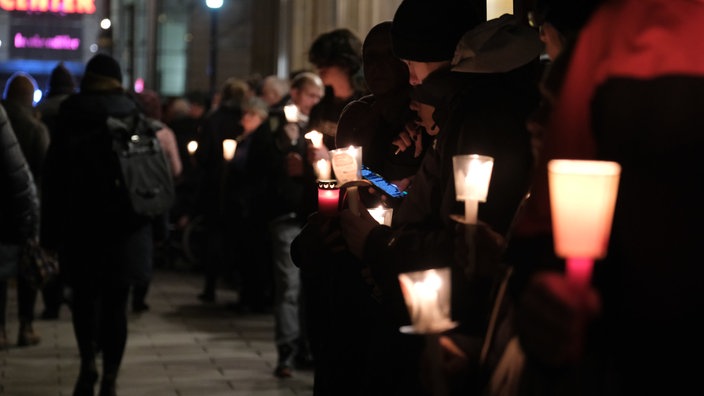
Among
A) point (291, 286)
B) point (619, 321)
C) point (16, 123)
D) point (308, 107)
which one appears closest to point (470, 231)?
point (619, 321)

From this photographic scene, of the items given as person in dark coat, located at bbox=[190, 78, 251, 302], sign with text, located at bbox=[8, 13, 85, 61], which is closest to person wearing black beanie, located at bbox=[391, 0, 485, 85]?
person in dark coat, located at bbox=[190, 78, 251, 302]

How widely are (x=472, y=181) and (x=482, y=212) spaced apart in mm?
456

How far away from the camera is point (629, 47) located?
2.64 m

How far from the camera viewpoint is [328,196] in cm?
504

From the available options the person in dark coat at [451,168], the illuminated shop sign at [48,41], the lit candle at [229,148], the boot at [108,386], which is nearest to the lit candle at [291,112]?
the boot at [108,386]

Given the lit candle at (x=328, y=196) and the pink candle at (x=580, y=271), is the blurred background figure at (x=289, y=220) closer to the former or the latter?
the lit candle at (x=328, y=196)

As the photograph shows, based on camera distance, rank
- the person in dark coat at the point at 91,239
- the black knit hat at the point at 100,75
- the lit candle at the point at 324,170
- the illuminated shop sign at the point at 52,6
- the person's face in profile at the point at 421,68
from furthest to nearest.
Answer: the illuminated shop sign at the point at 52,6
the black knit hat at the point at 100,75
the person in dark coat at the point at 91,239
the lit candle at the point at 324,170
the person's face in profile at the point at 421,68

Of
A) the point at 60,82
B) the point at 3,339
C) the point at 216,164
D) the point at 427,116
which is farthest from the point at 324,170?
the point at 60,82

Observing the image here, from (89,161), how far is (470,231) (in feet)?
17.8

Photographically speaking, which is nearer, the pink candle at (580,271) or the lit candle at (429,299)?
the pink candle at (580,271)

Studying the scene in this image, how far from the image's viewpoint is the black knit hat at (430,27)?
4574 mm

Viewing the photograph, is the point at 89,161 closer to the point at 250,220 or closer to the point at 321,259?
the point at 321,259

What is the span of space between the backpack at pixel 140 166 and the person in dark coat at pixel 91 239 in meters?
0.07

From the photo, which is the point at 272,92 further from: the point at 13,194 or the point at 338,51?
the point at 13,194
